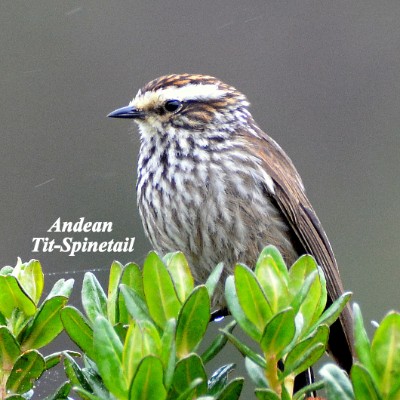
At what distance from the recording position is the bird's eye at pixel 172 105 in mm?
4770

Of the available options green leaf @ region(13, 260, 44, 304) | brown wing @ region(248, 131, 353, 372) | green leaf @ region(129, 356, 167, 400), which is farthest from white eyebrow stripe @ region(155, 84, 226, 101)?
green leaf @ region(129, 356, 167, 400)

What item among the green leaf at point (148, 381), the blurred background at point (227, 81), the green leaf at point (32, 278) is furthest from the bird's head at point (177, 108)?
the blurred background at point (227, 81)

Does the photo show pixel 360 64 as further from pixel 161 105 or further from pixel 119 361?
pixel 119 361

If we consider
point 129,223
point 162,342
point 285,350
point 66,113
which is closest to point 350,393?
point 285,350

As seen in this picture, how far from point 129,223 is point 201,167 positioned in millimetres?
4773

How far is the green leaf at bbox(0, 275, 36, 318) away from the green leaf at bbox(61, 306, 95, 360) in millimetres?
136

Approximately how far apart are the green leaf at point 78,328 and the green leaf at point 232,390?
0.78 feet

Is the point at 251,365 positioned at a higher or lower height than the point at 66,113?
lower

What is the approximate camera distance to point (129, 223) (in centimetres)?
920

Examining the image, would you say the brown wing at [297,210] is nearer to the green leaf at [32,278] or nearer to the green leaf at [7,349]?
the green leaf at [32,278]

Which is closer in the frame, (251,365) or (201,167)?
(251,365)

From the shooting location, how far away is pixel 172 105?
4.78 meters

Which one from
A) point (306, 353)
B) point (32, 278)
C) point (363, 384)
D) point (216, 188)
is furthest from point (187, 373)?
point (216, 188)

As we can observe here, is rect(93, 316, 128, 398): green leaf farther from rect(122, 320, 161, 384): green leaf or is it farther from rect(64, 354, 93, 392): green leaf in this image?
rect(64, 354, 93, 392): green leaf
